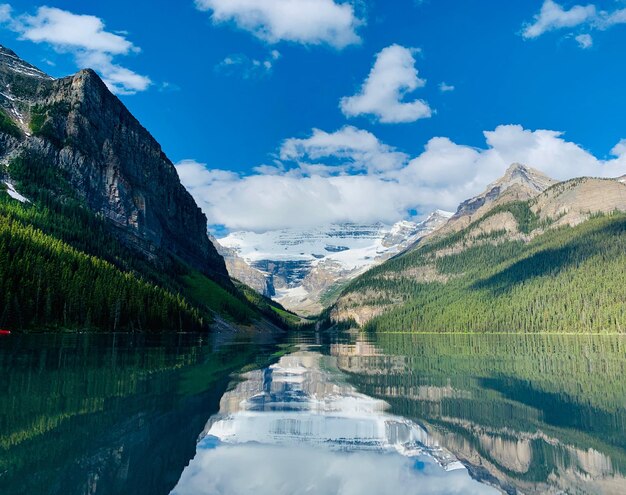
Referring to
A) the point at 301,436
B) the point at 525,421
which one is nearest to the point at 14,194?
the point at 301,436

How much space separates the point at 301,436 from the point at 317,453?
2286 millimetres

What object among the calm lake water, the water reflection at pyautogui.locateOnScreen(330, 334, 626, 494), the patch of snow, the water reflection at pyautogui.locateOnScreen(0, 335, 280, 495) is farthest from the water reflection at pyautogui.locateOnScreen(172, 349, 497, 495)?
the patch of snow

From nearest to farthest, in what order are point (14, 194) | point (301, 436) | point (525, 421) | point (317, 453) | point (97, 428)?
1. point (317, 453)
2. point (97, 428)
3. point (301, 436)
4. point (525, 421)
5. point (14, 194)

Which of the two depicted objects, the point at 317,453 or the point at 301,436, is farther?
the point at 301,436

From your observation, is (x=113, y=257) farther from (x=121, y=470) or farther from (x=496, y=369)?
(x=121, y=470)

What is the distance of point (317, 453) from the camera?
14.9 metres

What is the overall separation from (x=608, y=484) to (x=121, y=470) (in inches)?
479

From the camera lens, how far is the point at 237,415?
19.8 meters

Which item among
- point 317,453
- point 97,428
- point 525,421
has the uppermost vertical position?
point 97,428

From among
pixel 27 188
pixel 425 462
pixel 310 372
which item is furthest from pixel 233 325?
pixel 425 462

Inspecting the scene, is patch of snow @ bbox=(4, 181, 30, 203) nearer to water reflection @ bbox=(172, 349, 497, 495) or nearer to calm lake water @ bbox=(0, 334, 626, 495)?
calm lake water @ bbox=(0, 334, 626, 495)

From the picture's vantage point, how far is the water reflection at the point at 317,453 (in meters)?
12.1

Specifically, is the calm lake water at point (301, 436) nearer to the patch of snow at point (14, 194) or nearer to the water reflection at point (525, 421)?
the water reflection at point (525, 421)

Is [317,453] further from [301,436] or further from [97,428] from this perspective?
[97,428]
